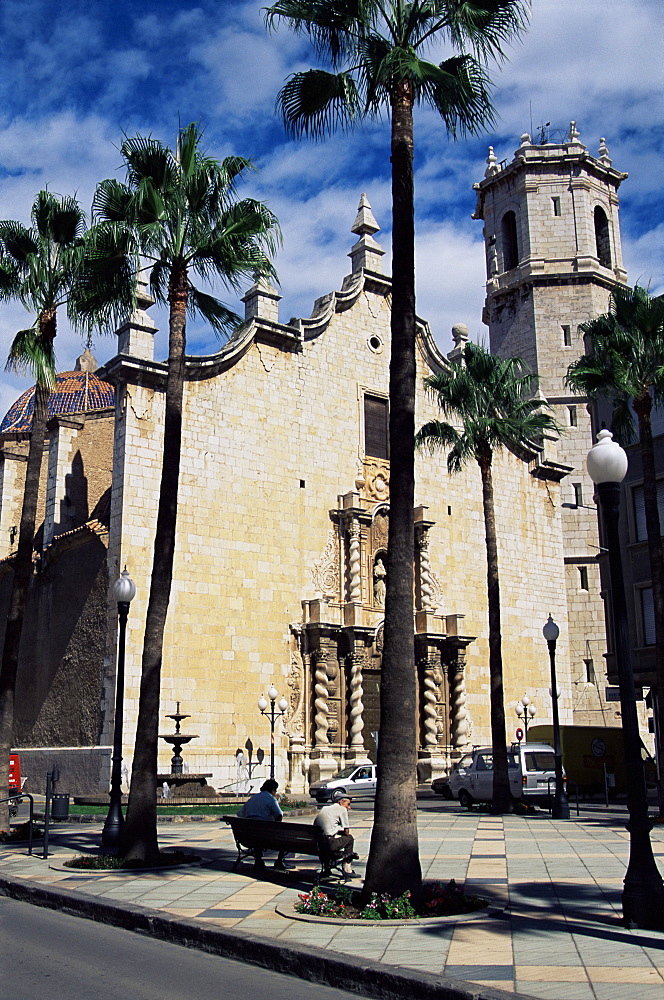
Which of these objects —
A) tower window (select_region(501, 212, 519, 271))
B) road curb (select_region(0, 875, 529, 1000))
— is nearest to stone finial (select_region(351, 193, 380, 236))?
tower window (select_region(501, 212, 519, 271))

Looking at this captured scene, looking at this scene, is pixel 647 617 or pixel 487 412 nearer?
pixel 487 412

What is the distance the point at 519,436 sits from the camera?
2827cm

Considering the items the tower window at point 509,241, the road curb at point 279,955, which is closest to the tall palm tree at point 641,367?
the road curb at point 279,955

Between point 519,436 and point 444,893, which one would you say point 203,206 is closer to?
point 444,893

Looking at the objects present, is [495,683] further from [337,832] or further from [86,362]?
[86,362]

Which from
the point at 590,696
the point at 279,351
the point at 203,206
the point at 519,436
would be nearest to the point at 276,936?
the point at 203,206

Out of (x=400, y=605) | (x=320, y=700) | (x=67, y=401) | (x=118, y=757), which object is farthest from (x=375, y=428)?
(x=400, y=605)

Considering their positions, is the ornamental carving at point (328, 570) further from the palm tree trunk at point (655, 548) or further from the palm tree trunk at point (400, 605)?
the palm tree trunk at point (400, 605)

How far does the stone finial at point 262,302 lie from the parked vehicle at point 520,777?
16.0 meters

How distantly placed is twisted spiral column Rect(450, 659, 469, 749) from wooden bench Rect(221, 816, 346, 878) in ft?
67.9

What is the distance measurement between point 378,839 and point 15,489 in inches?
1149

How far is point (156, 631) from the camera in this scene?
50.0ft

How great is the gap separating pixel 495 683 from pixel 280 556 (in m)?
8.75

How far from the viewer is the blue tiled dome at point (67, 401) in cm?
4416
